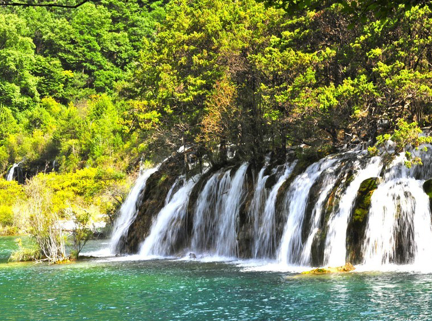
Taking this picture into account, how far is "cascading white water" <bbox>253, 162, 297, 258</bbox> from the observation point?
94.9 ft

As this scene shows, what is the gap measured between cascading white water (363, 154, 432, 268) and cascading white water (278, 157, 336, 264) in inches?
137

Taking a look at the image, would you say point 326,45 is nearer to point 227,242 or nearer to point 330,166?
point 330,166

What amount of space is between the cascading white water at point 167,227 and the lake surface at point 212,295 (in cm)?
849

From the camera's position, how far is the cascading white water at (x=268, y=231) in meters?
28.9

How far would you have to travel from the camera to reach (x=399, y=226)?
2361 centimetres

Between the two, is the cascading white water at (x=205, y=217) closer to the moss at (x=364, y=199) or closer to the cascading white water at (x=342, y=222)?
the cascading white water at (x=342, y=222)

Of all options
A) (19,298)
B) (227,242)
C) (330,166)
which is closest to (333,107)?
(330,166)

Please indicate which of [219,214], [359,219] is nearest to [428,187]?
[359,219]

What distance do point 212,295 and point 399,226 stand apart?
336 inches

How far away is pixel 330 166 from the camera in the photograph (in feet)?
93.4

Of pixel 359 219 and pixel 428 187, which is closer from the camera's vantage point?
pixel 428 187

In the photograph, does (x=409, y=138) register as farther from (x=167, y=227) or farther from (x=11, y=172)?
(x=11, y=172)

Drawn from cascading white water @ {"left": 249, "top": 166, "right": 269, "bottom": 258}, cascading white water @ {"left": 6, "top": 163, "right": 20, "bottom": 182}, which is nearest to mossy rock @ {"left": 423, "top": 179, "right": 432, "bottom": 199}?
cascading white water @ {"left": 249, "top": 166, "right": 269, "bottom": 258}

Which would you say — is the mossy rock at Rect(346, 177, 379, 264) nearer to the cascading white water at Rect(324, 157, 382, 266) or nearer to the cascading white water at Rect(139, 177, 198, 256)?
the cascading white water at Rect(324, 157, 382, 266)
